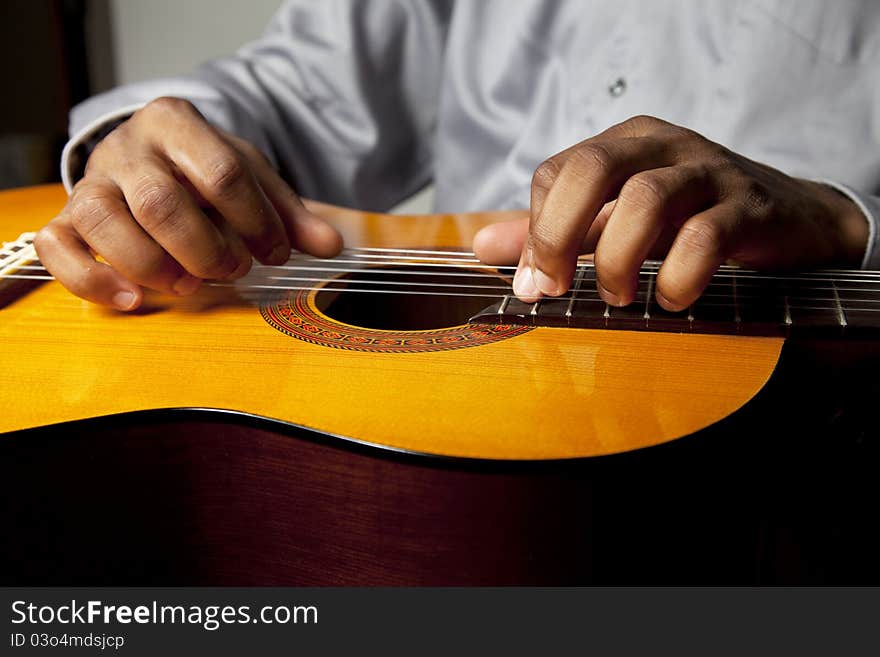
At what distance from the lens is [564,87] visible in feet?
3.04

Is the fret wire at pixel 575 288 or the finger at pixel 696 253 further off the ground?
the finger at pixel 696 253

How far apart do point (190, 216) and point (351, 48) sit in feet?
1.67

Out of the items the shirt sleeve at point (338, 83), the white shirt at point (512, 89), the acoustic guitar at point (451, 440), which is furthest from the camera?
the shirt sleeve at point (338, 83)

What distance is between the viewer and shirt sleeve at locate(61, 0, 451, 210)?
1018 mm

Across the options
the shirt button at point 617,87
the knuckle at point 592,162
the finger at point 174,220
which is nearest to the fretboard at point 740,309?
the knuckle at point 592,162

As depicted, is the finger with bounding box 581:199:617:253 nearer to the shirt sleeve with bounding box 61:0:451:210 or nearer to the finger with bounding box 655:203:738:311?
the finger with bounding box 655:203:738:311

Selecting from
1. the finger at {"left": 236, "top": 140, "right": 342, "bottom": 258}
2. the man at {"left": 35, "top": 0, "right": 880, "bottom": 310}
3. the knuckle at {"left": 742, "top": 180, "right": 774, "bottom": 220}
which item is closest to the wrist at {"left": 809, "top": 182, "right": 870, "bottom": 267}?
the man at {"left": 35, "top": 0, "right": 880, "bottom": 310}

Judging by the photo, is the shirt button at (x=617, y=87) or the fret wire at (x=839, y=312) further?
the shirt button at (x=617, y=87)

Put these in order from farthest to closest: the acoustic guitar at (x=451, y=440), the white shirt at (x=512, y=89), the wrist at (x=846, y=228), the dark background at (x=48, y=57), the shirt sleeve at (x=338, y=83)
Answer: the dark background at (x=48, y=57), the shirt sleeve at (x=338, y=83), the white shirt at (x=512, y=89), the wrist at (x=846, y=228), the acoustic guitar at (x=451, y=440)

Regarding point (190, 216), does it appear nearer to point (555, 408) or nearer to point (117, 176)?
point (117, 176)

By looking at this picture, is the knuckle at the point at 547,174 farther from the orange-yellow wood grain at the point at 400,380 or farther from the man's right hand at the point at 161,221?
the man's right hand at the point at 161,221

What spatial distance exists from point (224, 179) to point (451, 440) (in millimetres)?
302

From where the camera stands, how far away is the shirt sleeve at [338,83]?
3.34ft

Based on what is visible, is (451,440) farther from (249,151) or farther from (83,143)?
(83,143)
